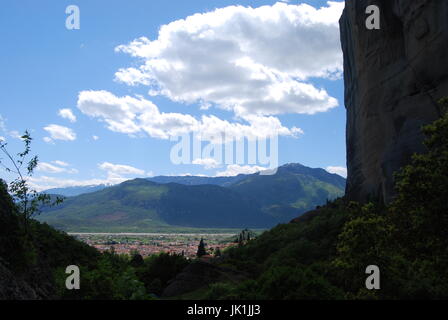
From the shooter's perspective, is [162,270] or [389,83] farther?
[162,270]

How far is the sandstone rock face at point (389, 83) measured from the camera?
156ft

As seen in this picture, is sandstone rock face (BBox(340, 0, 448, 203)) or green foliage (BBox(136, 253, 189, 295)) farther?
green foliage (BBox(136, 253, 189, 295))

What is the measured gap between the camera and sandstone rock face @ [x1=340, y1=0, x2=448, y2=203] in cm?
4744

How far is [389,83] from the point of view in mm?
57375

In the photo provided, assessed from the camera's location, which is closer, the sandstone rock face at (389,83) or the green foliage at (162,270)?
the sandstone rock face at (389,83)

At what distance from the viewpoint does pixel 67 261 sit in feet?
186

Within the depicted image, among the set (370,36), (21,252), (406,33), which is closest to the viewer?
(21,252)

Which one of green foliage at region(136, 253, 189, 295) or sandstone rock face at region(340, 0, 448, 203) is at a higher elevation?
sandstone rock face at region(340, 0, 448, 203)

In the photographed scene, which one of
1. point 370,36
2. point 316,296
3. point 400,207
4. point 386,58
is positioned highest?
point 370,36

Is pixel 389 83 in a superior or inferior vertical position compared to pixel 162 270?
superior

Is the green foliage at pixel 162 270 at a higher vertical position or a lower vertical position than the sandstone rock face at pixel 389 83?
lower

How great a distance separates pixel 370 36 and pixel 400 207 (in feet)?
164
